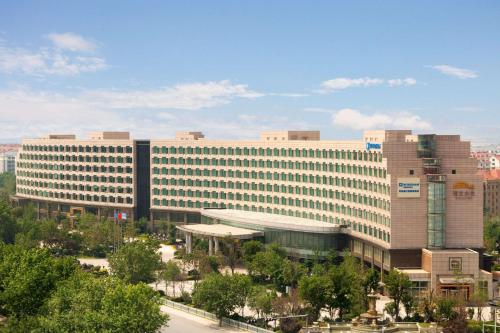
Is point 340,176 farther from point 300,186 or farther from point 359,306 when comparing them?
point 359,306

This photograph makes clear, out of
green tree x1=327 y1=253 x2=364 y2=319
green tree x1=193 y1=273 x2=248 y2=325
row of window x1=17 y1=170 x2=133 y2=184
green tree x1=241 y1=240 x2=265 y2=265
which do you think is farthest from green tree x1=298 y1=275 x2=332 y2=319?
row of window x1=17 y1=170 x2=133 y2=184

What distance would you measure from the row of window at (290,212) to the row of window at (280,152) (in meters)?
9.02

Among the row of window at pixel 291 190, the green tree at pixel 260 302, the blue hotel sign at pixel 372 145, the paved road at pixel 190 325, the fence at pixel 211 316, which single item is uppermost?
the blue hotel sign at pixel 372 145

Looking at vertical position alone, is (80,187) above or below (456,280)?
above

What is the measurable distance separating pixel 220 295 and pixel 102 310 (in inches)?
671

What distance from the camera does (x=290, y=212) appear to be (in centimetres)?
12650

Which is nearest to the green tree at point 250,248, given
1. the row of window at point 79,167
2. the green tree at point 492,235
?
the green tree at point 492,235

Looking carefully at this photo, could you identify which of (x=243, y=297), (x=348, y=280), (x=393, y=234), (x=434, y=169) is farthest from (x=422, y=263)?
(x=243, y=297)

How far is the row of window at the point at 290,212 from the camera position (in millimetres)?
103562

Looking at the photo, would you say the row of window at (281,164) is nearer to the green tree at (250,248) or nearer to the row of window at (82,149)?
the row of window at (82,149)

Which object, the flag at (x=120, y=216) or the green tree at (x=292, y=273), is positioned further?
the flag at (x=120, y=216)

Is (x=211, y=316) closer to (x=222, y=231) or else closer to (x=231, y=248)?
(x=231, y=248)

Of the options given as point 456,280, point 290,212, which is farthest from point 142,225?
point 456,280

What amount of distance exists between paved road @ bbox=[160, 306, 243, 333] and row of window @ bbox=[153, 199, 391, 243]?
27.4m
